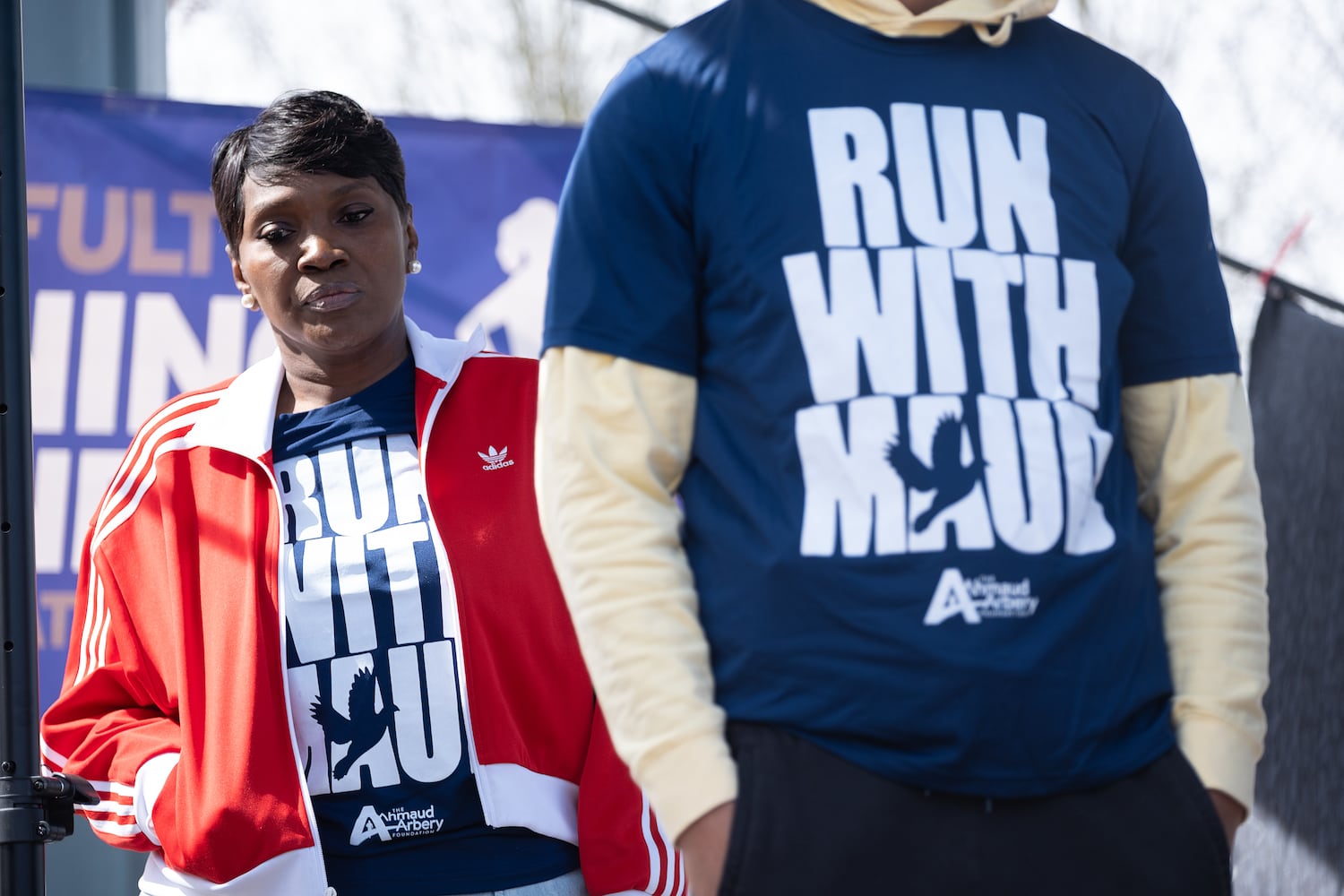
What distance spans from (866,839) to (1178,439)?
0.51 m

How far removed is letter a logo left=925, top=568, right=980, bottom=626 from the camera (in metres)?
1.26

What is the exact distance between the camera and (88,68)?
3.69m

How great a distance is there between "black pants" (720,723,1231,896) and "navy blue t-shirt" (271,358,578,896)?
71cm

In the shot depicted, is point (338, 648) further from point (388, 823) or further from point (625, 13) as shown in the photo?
point (625, 13)

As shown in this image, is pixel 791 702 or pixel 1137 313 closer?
pixel 791 702

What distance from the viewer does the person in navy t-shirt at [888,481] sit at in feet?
4.10

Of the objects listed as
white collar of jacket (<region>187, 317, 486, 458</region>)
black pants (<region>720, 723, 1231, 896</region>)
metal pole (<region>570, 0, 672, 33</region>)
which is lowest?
black pants (<region>720, 723, 1231, 896</region>)

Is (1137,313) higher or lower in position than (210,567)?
higher

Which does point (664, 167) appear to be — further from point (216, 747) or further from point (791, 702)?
point (216, 747)

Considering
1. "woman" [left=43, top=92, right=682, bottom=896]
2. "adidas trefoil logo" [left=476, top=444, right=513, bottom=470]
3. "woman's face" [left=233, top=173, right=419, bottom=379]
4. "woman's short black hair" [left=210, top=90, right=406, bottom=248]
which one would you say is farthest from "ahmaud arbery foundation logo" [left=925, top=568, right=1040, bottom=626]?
"woman's short black hair" [left=210, top=90, right=406, bottom=248]

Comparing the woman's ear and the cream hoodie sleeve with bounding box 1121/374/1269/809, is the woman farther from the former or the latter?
the cream hoodie sleeve with bounding box 1121/374/1269/809

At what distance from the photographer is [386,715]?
187 cm

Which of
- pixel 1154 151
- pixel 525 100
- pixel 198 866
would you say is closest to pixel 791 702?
pixel 1154 151

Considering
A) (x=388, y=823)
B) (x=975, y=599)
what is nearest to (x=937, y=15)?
(x=975, y=599)
